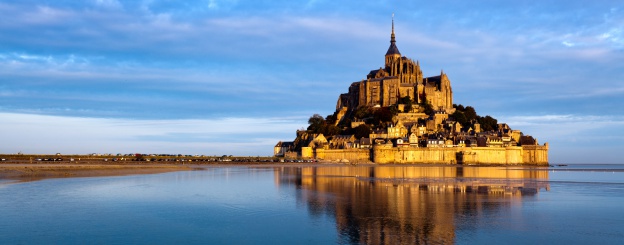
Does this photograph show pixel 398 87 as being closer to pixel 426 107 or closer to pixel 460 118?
pixel 426 107

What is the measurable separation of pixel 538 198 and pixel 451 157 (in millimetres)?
73908

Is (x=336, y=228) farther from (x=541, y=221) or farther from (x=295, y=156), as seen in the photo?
(x=295, y=156)

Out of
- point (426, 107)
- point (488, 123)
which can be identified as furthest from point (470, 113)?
point (426, 107)

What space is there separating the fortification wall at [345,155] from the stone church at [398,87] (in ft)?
60.8

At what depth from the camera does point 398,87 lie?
117 metres

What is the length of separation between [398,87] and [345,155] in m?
21.9

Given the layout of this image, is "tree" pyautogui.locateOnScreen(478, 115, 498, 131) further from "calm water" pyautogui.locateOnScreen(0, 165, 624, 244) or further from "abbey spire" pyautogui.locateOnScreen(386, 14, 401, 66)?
"calm water" pyautogui.locateOnScreen(0, 165, 624, 244)

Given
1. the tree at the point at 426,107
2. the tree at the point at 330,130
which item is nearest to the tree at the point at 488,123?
the tree at the point at 426,107

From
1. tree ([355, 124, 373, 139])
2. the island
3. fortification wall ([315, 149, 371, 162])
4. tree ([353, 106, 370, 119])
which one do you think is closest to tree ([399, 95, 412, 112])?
the island

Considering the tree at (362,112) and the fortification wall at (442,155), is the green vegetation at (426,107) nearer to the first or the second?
the tree at (362,112)

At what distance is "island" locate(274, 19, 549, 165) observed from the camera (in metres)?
101

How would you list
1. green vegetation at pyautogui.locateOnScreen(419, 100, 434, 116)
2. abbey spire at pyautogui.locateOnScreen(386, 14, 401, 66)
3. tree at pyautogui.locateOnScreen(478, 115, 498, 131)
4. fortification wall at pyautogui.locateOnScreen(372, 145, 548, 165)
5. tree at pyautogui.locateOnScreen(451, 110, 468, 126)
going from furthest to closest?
abbey spire at pyautogui.locateOnScreen(386, 14, 401, 66), green vegetation at pyautogui.locateOnScreen(419, 100, 434, 116), tree at pyautogui.locateOnScreen(478, 115, 498, 131), tree at pyautogui.locateOnScreen(451, 110, 468, 126), fortification wall at pyautogui.locateOnScreen(372, 145, 548, 165)

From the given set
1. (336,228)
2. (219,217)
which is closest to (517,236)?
(336,228)

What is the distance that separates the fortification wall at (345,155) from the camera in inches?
4013
